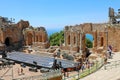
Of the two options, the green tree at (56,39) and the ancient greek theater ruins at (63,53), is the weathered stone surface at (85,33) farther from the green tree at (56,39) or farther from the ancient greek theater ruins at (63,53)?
the green tree at (56,39)

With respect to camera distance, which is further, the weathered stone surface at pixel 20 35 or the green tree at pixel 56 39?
the green tree at pixel 56 39

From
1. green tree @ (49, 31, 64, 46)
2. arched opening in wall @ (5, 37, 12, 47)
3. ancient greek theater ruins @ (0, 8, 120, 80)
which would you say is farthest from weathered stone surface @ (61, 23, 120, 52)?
green tree @ (49, 31, 64, 46)

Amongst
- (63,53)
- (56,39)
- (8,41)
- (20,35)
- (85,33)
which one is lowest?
(63,53)

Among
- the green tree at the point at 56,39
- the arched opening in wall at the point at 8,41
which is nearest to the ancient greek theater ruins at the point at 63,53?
the arched opening in wall at the point at 8,41

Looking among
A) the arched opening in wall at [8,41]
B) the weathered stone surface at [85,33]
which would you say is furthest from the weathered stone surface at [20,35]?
the weathered stone surface at [85,33]

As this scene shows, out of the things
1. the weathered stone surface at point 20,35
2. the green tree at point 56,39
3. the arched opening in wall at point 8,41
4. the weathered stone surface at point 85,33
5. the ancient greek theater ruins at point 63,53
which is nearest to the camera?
the ancient greek theater ruins at point 63,53

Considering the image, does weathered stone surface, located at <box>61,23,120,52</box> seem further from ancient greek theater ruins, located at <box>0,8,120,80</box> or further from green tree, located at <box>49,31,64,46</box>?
green tree, located at <box>49,31,64,46</box>

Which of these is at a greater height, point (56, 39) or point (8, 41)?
point (8, 41)

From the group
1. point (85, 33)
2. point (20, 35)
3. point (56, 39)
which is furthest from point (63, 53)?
point (56, 39)

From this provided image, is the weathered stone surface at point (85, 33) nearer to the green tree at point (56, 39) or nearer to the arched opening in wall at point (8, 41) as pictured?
the arched opening in wall at point (8, 41)

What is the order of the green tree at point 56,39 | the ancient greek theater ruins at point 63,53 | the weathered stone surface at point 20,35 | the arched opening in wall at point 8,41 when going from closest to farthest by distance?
1. the ancient greek theater ruins at point 63,53
2. the weathered stone surface at point 20,35
3. the arched opening in wall at point 8,41
4. the green tree at point 56,39

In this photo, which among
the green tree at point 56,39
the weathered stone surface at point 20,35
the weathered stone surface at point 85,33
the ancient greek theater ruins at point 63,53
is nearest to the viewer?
the ancient greek theater ruins at point 63,53

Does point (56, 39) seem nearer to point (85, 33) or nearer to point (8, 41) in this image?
point (8, 41)

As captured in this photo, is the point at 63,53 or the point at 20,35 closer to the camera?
the point at 63,53
